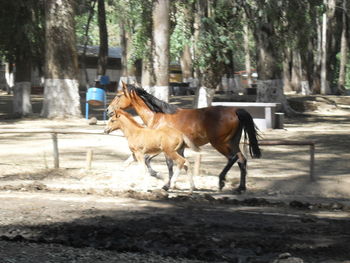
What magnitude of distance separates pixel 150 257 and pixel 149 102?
6670 millimetres

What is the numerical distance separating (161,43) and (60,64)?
6.34 metres

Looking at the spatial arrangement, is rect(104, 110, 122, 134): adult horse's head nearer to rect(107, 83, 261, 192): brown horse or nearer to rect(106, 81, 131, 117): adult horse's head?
rect(106, 81, 131, 117): adult horse's head

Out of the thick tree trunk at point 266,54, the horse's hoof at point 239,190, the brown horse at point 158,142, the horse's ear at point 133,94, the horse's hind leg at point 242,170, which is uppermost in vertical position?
the thick tree trunk at point 266,54

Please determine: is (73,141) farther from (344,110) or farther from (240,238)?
(344,110)

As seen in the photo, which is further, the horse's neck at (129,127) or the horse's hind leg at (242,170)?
the horse's neck at (129,127)

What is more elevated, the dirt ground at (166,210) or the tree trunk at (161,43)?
the tree trunk at (161,43)

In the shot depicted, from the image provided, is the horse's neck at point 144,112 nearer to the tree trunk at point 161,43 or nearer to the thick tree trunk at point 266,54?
the tree trunk at point 161,43

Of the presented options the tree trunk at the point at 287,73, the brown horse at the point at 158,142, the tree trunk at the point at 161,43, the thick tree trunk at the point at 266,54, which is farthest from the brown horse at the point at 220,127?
the tree trunk at the point at 287,73

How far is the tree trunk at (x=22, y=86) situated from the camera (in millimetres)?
31438

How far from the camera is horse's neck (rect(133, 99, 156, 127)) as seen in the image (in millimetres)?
14031

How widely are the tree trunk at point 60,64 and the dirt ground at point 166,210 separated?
7.37m

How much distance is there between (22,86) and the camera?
3188cm

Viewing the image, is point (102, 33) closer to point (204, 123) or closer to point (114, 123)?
point (114, 123)

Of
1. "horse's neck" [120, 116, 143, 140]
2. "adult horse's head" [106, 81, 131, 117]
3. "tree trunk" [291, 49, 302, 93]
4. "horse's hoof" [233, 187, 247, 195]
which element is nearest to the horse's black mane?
"adult horse's head" [106, 81, 131, 117]
